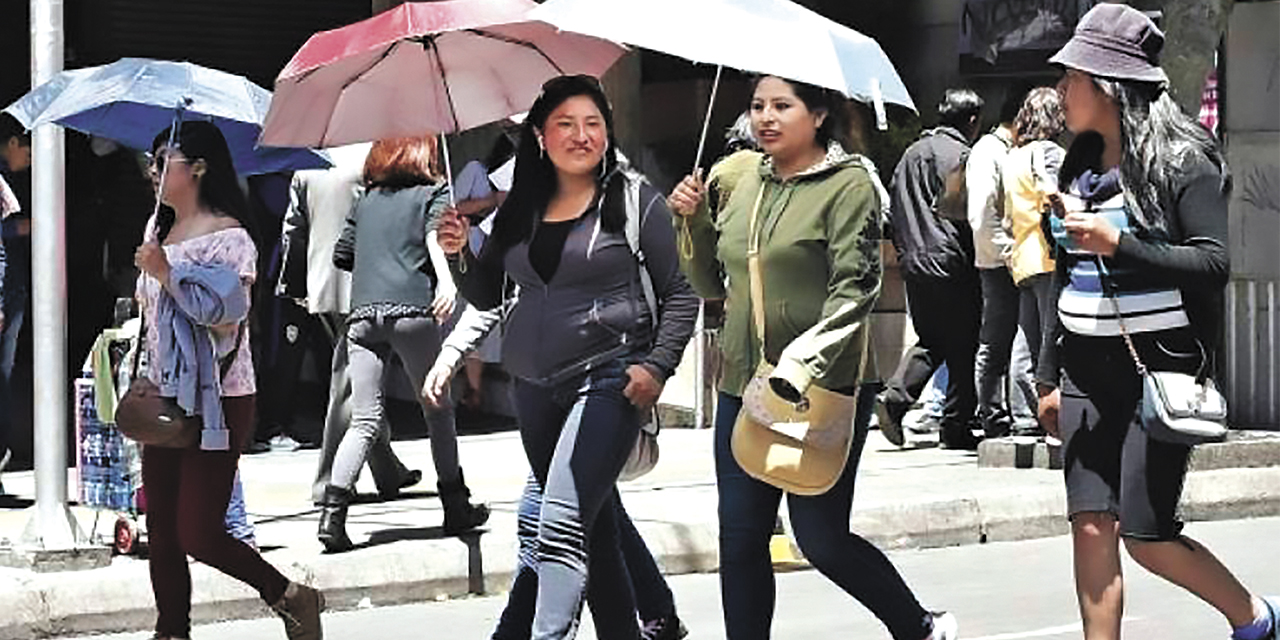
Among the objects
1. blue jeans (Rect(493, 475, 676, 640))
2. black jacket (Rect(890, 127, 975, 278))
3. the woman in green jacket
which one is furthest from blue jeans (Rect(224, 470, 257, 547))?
black jacket (Rect(890, 127, 975, 278))

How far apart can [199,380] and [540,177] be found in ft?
4.21

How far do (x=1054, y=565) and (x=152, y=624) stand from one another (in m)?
3.72

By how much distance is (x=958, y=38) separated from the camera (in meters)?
15.1

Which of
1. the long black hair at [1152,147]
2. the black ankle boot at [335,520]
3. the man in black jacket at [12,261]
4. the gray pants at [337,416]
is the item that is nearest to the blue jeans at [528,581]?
the long black hair at [1152,147]

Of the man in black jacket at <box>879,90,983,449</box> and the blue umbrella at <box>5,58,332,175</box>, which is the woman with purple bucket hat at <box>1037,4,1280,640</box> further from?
the man in black jacket at <box>879,90,983,449</box>

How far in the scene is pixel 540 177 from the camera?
267 inches

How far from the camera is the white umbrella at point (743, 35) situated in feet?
20.9

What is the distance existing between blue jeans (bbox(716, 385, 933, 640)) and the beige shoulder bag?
4.7 inches

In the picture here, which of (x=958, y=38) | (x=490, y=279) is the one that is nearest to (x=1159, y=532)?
(x=490, y=279)

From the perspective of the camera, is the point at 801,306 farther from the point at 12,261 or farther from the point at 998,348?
the point at 998,348

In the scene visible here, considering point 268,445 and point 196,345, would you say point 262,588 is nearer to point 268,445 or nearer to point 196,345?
point 196,345

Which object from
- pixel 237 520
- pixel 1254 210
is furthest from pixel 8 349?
pixel 1254 210

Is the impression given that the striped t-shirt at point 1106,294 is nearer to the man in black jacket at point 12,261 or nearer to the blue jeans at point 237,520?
the blue jeans at point 237,520

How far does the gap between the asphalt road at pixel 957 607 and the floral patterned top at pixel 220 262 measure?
1.21m
